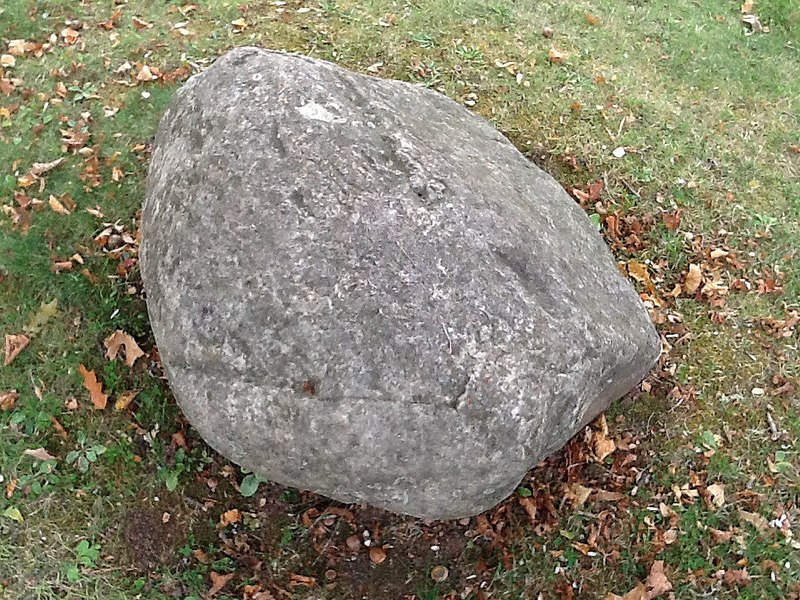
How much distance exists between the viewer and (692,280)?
4617mm

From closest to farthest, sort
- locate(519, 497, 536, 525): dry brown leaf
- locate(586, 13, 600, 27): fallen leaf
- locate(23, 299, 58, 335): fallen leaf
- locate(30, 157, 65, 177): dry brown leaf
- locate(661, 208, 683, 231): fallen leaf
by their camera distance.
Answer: locate(519, 497, 536, 525): dry brown leaf → locate(23, 299, 58, 335): fallen leaf → locate(30, 157, 65, 177): dry brown leaf → locate(661, 208, 683, 231): fallen leaf → locate(586, 13, 600, 27): fallen leaf

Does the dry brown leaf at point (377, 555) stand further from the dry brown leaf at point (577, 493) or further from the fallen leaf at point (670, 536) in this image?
the fallen leaf at point (670, 536)

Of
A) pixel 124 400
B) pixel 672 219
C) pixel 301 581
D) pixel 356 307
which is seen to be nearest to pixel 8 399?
pixel 124 400

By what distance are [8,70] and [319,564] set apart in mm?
4255

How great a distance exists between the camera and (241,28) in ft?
19.0

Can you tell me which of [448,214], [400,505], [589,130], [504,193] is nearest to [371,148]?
[448,214]

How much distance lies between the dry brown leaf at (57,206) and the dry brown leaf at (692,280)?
→ 377cm

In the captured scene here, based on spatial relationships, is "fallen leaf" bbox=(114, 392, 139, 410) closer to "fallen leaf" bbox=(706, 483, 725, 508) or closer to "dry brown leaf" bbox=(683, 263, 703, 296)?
"fallen leaf" bbox=(706, 483, 725, 508)

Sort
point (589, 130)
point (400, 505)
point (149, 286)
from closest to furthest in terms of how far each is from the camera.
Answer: point (400, 505) < point (149, 286) < point (589, 130)

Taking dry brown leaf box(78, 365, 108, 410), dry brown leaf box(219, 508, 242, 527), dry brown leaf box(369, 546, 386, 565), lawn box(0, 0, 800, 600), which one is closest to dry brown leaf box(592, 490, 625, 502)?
lawn box(0, 0, 800, 600)

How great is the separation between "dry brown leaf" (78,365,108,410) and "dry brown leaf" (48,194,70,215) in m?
1.10

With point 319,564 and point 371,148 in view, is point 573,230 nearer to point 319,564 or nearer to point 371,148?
point 371,148

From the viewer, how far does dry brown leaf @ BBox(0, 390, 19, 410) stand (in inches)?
151

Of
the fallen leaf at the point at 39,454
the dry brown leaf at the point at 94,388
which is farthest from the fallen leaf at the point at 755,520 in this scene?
the fallen leaf at the point at 39,454
